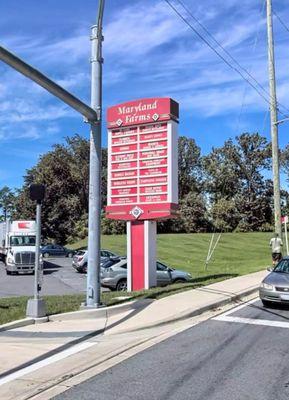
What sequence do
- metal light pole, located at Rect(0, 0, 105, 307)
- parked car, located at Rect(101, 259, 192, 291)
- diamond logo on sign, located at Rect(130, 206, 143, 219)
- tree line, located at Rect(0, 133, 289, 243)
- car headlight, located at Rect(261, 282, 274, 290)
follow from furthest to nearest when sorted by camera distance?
tree line, located at Rect(0, 133, 289, 243) < parked car, located at Rect(101, 259, 192, 291) < diamond logo on sign, located at Rect(130, 206, 143, 219) < car headlight, located at Rect(261, 282, 274, 290) < metal light pole, located at Rect(0, 0, 105, 307)

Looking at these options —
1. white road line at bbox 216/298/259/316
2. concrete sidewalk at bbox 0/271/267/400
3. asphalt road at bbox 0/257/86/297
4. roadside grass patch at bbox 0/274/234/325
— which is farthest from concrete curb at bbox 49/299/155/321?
asphalt road at bbox 0/257/86/297

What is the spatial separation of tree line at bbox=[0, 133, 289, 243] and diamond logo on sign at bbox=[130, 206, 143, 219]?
50390 millimetres

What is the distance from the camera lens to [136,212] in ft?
60.2

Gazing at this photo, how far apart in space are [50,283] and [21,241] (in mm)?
8199

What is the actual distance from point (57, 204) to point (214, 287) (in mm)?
60894

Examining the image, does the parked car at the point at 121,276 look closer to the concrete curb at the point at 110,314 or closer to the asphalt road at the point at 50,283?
the asphalt road at the point at 50,283

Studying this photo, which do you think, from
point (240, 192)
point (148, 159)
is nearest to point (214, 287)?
point (148, 159)

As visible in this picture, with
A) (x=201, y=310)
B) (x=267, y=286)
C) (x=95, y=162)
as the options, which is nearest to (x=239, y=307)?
(x=267, y=286)

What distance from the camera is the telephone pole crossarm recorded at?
29.9 feet

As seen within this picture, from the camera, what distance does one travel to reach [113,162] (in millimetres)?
19219

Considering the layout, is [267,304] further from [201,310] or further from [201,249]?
[201,249]

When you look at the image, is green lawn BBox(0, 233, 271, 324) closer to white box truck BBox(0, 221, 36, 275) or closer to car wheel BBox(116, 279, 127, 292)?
car wheel BBox(116, 279, 127, 292)

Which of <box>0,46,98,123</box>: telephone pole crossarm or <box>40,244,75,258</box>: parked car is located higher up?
<box>0,46,98,123</box>: telephone pole crossarm

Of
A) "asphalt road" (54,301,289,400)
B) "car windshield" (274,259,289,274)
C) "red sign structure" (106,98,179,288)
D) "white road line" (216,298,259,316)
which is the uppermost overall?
"red sign structure" (106,98,179,288)
